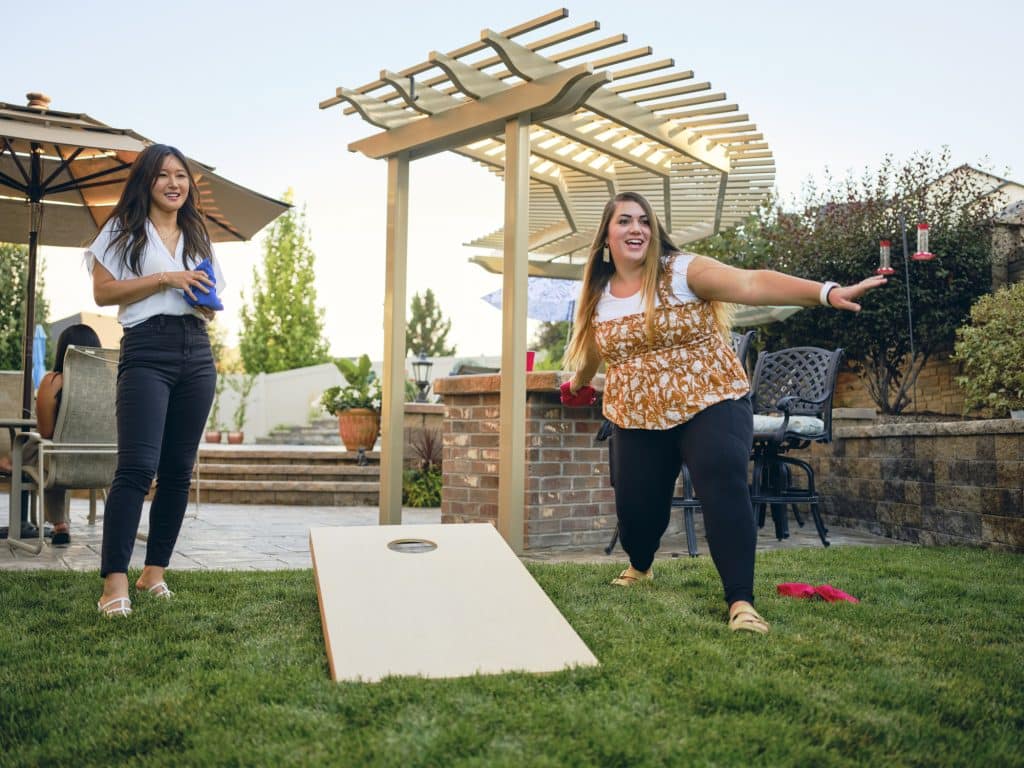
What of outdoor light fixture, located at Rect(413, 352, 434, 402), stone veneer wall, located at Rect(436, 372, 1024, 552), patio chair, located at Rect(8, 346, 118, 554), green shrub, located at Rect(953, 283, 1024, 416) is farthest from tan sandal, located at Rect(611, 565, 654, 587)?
outdoor light fixture, located at Rect(413, 352, 434, 402)

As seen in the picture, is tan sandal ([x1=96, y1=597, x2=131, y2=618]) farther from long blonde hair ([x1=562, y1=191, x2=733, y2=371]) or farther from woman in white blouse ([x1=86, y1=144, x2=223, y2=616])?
long blonde hair ([x1=562, y1=191, x2=733, y2=371])

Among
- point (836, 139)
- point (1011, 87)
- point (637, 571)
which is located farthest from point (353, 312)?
point (637, 571)

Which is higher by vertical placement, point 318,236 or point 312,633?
point 318,236

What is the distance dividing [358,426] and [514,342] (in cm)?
615

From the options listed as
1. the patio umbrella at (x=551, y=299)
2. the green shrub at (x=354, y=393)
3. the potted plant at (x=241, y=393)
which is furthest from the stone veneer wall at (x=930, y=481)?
the potted plant at (x=241, y=393)

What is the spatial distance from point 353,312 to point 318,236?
3.49 metres

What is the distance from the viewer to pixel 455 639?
2.26m

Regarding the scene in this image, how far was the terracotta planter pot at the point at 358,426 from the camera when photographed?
10469 mm

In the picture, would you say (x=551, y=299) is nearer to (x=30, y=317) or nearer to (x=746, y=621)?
(x=30, y=317)

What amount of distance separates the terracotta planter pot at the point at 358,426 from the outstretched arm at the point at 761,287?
7.94 metres

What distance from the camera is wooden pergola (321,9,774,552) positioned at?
4.43m

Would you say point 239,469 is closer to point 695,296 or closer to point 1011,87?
point 695,296

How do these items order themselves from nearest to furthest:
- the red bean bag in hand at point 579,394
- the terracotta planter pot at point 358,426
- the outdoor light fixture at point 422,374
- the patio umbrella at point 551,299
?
1. the red bean bag in hand at point 579,394
2. the patio umbrella at point 551,299
3. the terracotta planter pot at point 358,426
4. the outdoor light fixture at point 422,374

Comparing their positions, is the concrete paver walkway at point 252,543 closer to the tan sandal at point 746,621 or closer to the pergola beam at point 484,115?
the tan sandal at point 746,621
